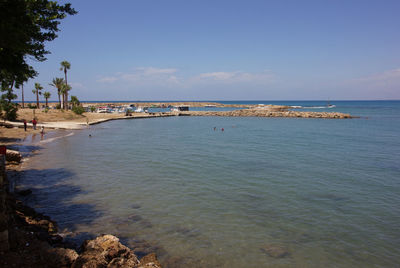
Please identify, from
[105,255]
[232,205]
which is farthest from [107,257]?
[232,205]

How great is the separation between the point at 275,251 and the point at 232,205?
12.9 ft

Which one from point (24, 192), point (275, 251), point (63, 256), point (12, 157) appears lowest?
point (275, 251)

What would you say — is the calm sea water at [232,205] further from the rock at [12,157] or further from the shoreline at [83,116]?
the shoreline at [83,116]

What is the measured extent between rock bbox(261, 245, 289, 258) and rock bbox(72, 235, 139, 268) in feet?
14.1

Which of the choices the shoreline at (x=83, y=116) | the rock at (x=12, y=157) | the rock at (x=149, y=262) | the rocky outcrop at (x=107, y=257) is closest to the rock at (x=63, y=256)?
the rocky outcrop at (x=107, y=257)

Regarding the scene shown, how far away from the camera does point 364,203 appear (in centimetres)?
1305

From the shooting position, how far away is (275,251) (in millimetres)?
8914

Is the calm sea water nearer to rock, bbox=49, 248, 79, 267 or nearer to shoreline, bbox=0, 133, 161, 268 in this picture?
shoreline, bbox=0, 133, 161, 268

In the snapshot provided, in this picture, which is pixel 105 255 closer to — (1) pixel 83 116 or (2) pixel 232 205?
(2) pixel 232 205

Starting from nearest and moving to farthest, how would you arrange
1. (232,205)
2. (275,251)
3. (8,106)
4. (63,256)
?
(63,256) → (275,251) → (232,205) → (8,106)

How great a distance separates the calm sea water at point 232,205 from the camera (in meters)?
8.95

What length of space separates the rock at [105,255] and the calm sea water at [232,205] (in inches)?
59.7

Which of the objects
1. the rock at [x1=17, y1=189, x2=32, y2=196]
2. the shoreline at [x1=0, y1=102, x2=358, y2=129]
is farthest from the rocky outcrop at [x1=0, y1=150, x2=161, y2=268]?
the shoreline at [x1=0, y1=102, x2=358, y2=129]

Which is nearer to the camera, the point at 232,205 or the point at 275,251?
the point at 275,251
